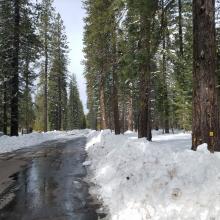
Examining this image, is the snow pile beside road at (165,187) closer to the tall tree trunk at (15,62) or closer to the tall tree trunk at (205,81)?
the tall tree trunk at (205,81)

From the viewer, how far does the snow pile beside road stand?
6.05 m

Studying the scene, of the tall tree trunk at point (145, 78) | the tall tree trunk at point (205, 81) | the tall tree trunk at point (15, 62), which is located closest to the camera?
the tall tree trunk at point (205, 81)

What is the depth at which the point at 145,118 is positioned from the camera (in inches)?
709

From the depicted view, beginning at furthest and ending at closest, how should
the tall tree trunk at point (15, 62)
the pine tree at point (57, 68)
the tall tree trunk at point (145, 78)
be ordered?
the pine tree at point (57, 68) < the tall tree trunk at point (15, 62) < the tall tree trunk at point (145, 78)

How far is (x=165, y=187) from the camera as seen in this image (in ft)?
23.1

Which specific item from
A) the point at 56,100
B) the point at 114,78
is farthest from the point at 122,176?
the point at 56,100

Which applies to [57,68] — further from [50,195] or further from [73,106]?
[50,195]

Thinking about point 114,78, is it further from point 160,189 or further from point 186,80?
point 160,189

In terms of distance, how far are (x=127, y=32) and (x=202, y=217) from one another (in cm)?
1419

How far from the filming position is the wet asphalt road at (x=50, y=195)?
776cm

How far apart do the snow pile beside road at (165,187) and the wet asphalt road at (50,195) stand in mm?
577

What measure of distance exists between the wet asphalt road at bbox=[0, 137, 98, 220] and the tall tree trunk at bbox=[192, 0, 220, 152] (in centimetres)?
303

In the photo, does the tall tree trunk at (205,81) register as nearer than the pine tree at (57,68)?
Yes

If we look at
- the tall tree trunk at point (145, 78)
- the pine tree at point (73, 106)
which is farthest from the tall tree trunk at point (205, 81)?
the pine tree at point (73, 106)
